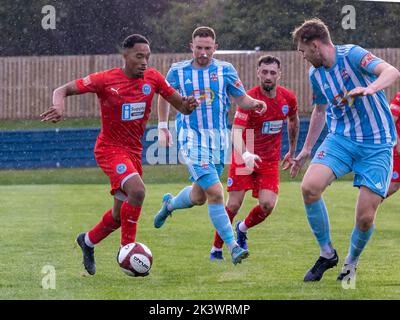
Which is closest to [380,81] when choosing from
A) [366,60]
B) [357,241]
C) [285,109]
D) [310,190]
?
[366,60]

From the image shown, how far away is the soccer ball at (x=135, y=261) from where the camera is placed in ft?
26.0

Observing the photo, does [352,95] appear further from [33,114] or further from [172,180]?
[33,114]

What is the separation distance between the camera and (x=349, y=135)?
8.01m

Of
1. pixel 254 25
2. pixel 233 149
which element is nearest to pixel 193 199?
pixel 233 149

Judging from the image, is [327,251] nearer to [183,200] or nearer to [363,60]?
[363,60]

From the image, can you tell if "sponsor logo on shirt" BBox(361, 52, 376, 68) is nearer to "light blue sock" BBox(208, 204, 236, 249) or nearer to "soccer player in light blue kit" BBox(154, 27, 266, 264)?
"soccer player in light blue kit" BBox(154, 27, 266, 264)

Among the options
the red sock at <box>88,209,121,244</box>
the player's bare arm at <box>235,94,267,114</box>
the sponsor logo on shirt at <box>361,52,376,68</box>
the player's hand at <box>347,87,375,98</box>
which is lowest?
the red sock at <box>88,209,121,244</box>

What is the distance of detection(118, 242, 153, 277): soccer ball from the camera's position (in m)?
7.93

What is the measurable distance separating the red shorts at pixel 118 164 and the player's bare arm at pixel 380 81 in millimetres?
2027

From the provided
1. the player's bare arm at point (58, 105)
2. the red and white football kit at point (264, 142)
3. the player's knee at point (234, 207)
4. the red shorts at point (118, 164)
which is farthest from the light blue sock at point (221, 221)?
the player's bare arm at point (58, 105)

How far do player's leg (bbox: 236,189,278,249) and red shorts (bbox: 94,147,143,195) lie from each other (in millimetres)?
2059

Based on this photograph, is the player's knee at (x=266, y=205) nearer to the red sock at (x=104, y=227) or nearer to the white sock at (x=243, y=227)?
the white sock at (x=243, y=227)

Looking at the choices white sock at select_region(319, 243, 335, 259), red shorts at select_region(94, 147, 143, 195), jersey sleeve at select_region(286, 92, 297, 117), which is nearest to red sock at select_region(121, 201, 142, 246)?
red shorts at select_region(94, 147, 143, 195)

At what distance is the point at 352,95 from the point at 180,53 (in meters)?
24.5
